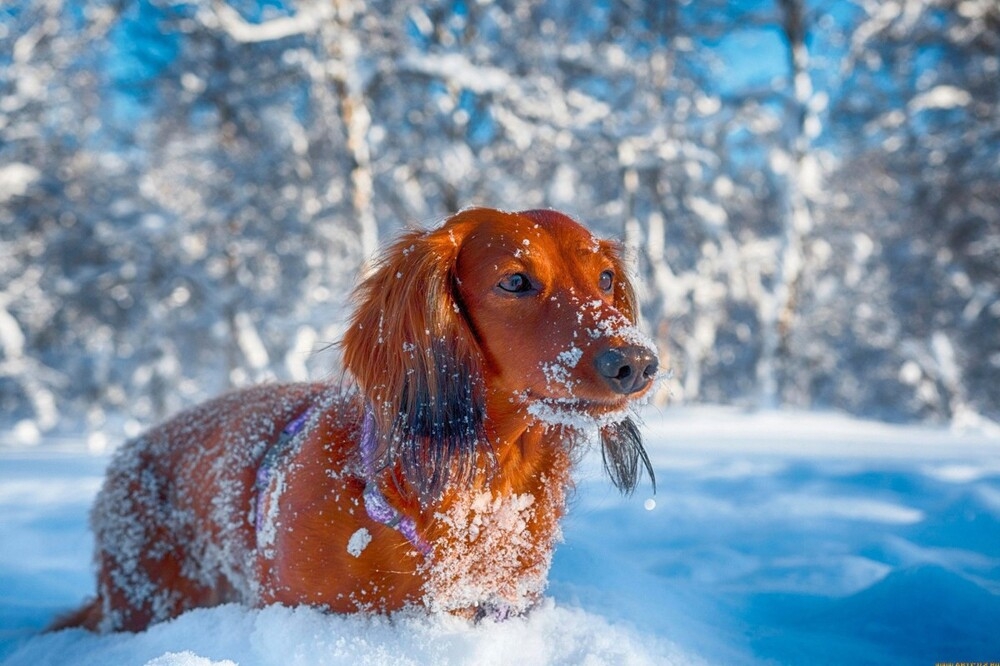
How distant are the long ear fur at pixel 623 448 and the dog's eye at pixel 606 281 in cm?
8

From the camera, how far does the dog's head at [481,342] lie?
146 centimetres

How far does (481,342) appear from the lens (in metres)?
1.66

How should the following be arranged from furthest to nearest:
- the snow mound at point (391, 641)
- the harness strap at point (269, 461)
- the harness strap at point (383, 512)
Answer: the harness strap at point (269, 461)
the harness strap at point (383, 512)
the snow mound at point (391, 641)

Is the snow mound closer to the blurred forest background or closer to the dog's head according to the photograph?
the dog's head

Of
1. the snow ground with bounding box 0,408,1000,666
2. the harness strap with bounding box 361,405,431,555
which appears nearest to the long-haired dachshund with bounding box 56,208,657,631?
the harness strap with bounding box 361,405,431,555

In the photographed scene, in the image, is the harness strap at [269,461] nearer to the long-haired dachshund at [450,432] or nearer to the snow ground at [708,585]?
the long-haired dachshund at [450,432]

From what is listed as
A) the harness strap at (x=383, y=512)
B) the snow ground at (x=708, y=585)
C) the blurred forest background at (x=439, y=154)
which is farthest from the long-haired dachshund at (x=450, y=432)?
the blurred forest background at (x=439, y=154)

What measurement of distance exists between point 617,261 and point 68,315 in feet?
51.6

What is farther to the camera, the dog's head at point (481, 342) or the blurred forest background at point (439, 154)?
the blurred forest background at point (439, 154)

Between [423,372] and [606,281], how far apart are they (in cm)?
66

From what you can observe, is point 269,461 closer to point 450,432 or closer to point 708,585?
point 450,432

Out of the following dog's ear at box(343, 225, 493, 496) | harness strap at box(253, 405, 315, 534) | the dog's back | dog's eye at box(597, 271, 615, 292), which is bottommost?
the dog's back

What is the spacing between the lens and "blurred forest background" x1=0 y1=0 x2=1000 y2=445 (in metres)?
7.87

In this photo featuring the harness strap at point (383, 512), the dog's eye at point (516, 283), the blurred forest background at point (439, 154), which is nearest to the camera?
the harness strap at point (383, 512)
